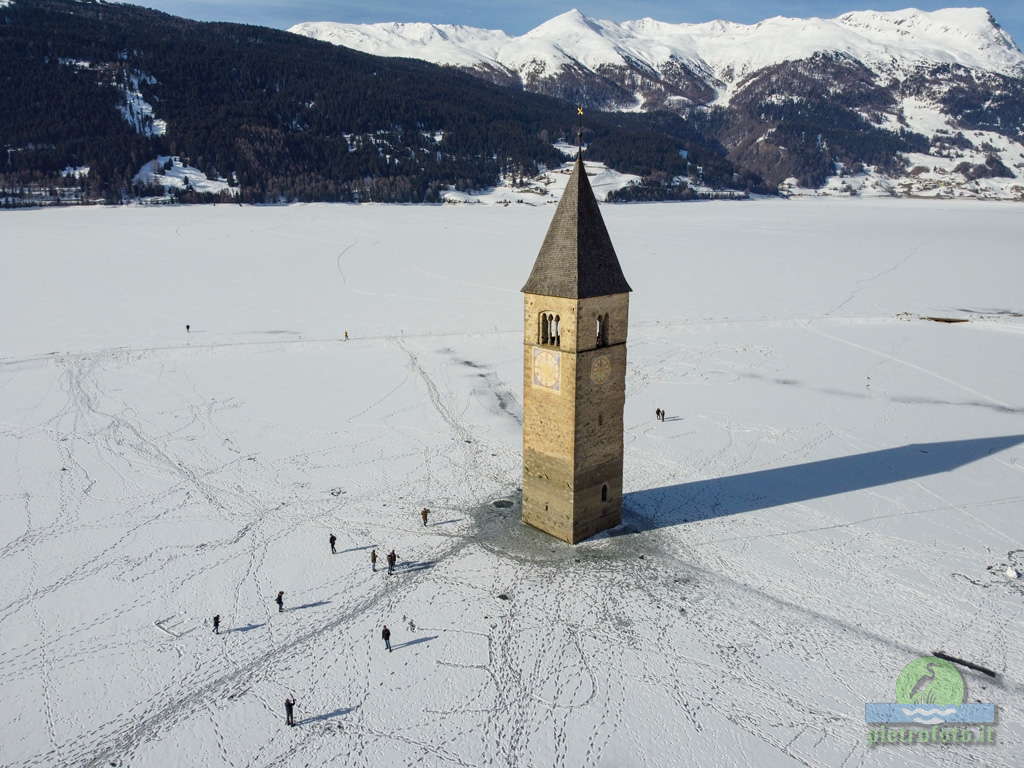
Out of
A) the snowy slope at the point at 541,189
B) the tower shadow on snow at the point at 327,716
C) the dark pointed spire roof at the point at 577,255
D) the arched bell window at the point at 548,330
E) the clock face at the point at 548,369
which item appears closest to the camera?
the tower shadow on snow at the point at 327,716

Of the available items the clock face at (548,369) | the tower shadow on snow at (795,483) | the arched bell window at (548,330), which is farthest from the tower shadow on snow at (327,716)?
the arched bell window at (548,330)

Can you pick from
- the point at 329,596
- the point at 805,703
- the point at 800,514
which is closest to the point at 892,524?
the point at 800,514

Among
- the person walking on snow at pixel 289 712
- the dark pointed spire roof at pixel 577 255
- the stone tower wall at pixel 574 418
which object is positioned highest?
the dark pointed spire roof at pixel 577 255

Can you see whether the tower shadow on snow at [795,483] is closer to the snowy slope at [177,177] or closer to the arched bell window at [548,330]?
the arched bell window at [548,330]

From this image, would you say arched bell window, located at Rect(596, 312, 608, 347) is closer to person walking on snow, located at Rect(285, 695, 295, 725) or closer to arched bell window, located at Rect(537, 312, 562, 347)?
arched bell window, located at Rect(537, 312, 562, 347)

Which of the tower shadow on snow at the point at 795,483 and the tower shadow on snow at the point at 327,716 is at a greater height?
the tower shadow on snow at the point at 795,483

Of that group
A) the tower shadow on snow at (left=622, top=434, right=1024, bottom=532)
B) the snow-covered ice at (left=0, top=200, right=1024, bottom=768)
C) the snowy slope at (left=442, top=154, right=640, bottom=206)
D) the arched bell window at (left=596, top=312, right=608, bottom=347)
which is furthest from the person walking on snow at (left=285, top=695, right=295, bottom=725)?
the snowy slope at (left=442, top=154, right=640, bottom=206)
